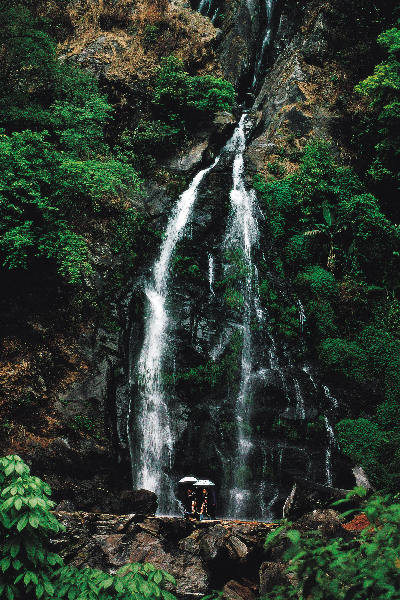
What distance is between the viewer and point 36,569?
3.17m

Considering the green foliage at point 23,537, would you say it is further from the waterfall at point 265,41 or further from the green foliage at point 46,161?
the waterfall at point 265,41

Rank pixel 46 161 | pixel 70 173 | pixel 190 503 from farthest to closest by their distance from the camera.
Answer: pixel 70 173 < pixel 46 161 < pixel 190 503

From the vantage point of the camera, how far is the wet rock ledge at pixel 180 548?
6.21 metres

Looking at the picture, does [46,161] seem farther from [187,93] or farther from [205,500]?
[205,500]

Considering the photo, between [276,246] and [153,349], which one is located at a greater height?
[276,246]

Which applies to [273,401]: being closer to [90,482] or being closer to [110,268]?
[90,482]

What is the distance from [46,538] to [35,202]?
30.2 ft

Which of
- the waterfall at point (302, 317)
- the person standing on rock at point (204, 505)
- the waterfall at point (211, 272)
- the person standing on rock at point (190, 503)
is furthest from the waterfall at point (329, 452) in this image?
the waterfall at point (211, 272)

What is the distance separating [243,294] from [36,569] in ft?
35.8

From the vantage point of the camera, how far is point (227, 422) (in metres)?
11.8

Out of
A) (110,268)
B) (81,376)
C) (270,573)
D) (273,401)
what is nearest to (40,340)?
(81,376)

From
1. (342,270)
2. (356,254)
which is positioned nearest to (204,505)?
(342,270)

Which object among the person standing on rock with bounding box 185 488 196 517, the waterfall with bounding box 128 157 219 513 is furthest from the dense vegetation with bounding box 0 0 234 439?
the person standing on rock with bounding box 185 488 196 517

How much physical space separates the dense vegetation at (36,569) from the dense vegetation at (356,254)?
A: 8850 millimetres
